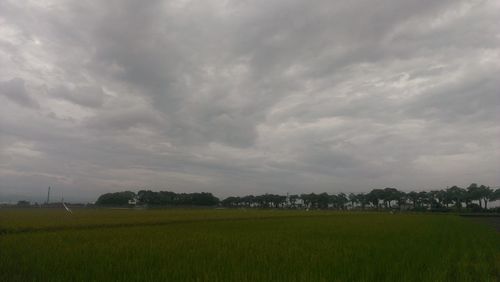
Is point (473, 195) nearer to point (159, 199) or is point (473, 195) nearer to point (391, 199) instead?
point (391, 199)

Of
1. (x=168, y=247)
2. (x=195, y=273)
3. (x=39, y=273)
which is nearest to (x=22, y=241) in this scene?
(x=168, y=247)

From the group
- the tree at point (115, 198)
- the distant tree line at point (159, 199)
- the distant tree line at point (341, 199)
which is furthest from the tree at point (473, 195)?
the tree at point (115, 198)

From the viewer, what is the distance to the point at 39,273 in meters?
7.32

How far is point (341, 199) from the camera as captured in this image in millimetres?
128125

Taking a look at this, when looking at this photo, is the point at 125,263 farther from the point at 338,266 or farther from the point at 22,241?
the point at 22,241

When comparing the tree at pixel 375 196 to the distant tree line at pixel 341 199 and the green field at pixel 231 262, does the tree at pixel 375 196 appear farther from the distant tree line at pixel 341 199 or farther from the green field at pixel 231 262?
the green field at pixel 231 262

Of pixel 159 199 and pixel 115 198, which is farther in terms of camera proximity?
pixel 159 199

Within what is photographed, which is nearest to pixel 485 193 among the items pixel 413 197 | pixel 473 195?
pixel 473 195

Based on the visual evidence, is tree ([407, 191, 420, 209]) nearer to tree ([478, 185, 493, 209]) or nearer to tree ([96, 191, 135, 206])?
tree ([478, 185, 493, 209])

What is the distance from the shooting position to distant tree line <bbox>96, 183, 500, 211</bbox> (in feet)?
287

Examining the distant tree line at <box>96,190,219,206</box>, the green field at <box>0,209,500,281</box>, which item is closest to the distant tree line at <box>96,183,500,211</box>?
the distant tree line at <box>96,190,219,206</box>

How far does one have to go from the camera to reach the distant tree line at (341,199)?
87.5 metres

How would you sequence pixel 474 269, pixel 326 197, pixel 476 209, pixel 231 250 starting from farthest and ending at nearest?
1. pixel 326 197
2. pixel 476 209
3. pixel 231 250
4. pixel 474 269

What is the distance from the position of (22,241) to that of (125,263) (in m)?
6.18
